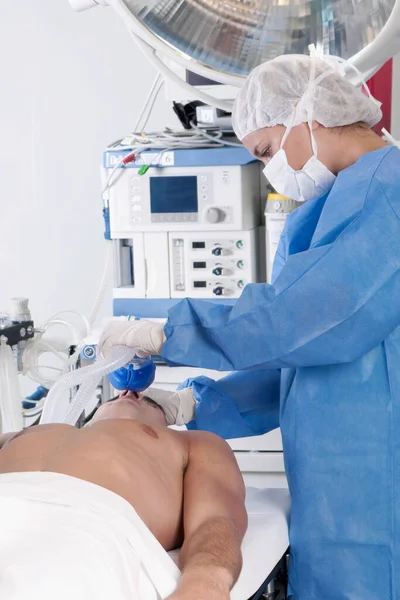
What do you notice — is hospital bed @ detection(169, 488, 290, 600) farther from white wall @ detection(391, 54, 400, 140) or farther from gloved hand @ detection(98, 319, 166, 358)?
white wall @ detection(391, 54, 400, 140)

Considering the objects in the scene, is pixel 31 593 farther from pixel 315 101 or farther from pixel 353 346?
pixel 315 101

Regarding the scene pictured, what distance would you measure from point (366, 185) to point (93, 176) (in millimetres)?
2323

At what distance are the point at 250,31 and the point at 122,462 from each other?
39.7 inches

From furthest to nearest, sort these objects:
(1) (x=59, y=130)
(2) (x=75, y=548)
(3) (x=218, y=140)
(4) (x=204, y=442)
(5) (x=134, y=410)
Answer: (1) (x=59, y=130) < (3) (x=218, y=140) < (5) (x=134, y=410) < (4) (x=204, y=442) < (2) (x=75, y=548)

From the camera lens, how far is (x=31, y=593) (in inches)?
41.8

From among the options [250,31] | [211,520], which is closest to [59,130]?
[250,31]

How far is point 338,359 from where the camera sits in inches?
58.8

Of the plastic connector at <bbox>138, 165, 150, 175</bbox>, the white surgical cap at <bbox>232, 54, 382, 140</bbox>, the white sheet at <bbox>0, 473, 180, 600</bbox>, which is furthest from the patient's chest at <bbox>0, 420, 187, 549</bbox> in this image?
the plastic connector at <bbox>138, 165, 150, 175</bbox>

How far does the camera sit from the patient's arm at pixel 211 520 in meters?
1.27

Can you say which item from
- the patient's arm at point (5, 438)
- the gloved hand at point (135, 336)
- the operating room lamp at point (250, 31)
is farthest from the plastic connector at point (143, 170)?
the patient's arm at point (5, 438)

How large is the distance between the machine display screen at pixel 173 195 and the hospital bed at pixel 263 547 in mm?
1092

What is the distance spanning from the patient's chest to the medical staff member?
18 centimetres

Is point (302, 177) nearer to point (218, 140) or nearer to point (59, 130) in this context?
point (218, 140)

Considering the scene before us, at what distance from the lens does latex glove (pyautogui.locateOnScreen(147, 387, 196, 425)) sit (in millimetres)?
1912
